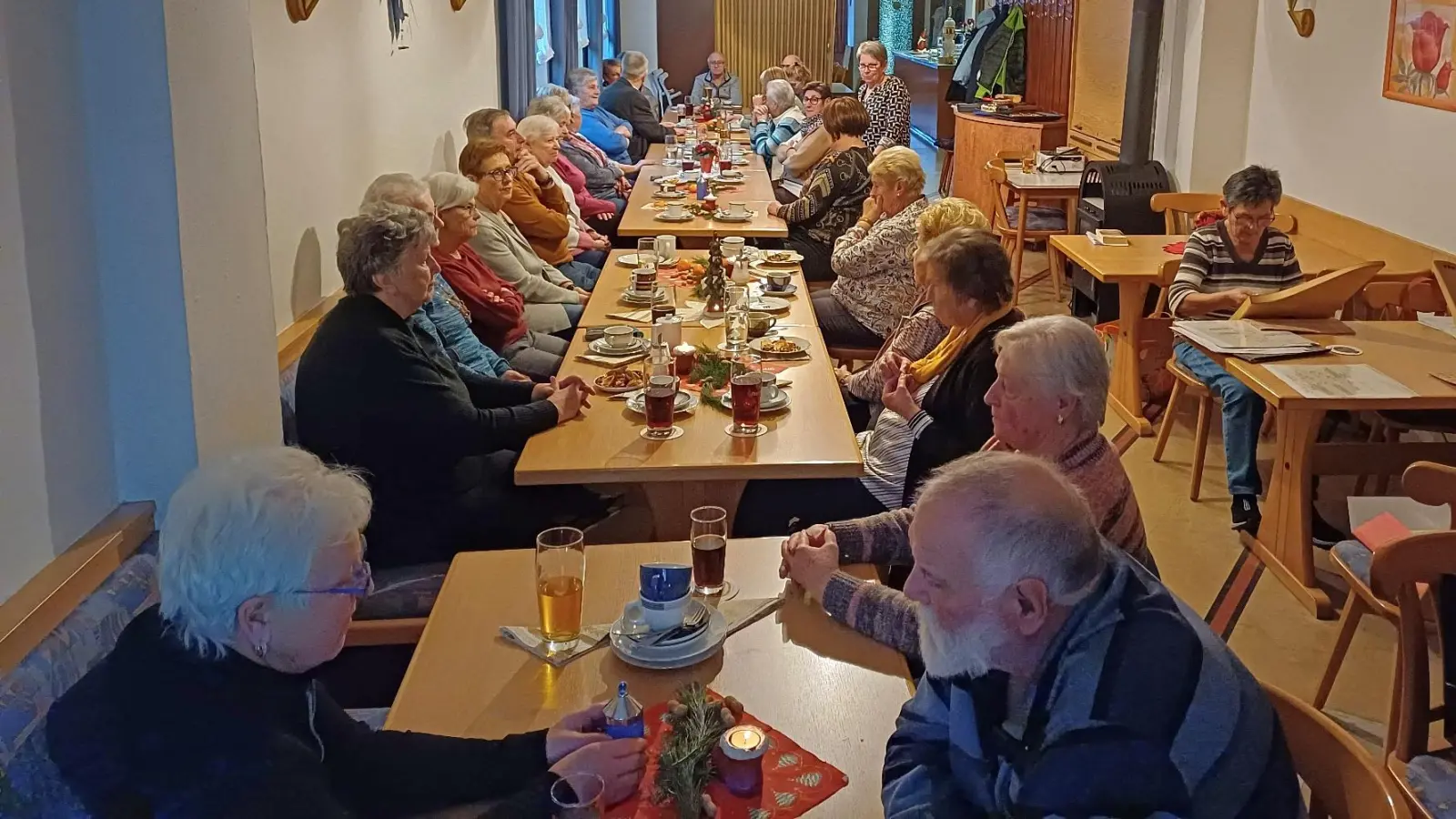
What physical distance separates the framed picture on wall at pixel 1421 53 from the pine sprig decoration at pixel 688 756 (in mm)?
4230

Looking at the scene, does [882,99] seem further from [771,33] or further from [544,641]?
[544,641]

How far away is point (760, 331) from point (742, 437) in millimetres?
959

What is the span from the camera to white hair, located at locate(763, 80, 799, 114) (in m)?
9.48

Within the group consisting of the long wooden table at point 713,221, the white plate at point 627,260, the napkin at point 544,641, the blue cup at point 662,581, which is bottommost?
the napkin at point 544,641

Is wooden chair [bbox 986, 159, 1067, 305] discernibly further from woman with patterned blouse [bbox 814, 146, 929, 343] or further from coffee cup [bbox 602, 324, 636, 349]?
coffee cup [bbox 602, 324, 636, 349]

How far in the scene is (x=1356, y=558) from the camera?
2916 millimetres

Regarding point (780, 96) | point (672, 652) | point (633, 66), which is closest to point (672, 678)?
point (672, 652)

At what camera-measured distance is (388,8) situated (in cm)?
485

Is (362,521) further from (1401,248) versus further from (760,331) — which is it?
(1401,248)

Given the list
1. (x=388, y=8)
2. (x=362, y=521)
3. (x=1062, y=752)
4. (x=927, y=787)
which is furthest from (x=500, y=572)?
(x=388, y=8)

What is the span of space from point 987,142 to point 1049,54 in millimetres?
1219

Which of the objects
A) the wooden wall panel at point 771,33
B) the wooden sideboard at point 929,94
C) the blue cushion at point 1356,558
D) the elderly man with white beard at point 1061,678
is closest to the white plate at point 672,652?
the elderly man with white beard at point 1061,678

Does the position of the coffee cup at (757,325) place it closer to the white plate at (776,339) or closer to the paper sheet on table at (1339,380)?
the white plate at (776,339)

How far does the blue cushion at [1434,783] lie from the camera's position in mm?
2008
